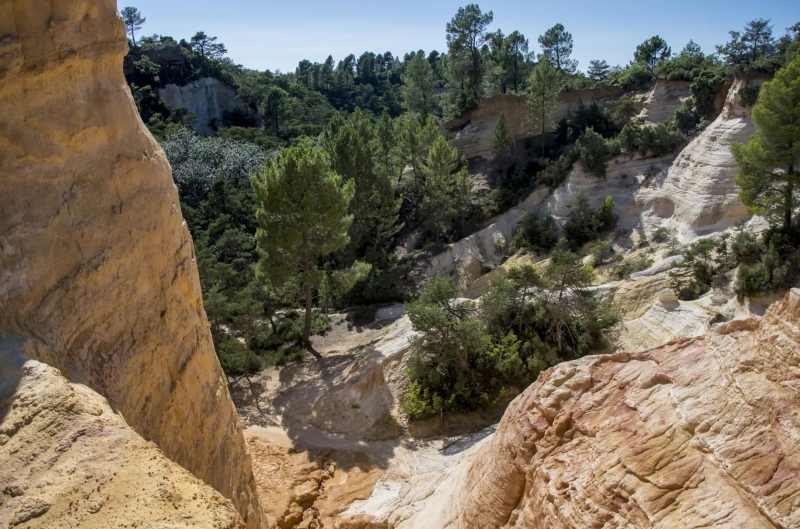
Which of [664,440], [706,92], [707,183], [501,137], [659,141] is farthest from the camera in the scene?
[501,137]

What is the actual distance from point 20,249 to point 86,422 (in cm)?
276

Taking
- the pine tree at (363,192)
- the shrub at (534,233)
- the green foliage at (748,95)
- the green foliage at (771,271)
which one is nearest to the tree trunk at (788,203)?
the green foliage at (771,271)

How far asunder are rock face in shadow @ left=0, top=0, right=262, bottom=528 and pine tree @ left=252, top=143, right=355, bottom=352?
41.6 ft

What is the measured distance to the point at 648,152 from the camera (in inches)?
1438

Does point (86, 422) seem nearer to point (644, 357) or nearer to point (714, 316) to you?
point (644, 357)

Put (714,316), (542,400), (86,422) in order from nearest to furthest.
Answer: (86,422) < (542,400) < (714,316)

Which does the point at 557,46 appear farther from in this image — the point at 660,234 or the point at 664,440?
the point at 664,440

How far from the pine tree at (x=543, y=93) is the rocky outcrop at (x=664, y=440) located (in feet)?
121

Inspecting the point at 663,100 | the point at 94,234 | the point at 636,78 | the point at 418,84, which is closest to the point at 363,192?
the point at 418,84

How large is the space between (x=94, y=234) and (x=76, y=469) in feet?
12.6

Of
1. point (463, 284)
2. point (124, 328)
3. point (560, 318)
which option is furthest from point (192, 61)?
point (124, 328)

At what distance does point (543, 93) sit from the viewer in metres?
42.9

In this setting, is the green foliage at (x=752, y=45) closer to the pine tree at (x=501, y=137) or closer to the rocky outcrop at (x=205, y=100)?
the pine tree at (x=501, y=137)

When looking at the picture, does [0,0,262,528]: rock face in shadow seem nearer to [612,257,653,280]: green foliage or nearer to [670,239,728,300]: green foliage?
[670,239,728,300]: green foliage
